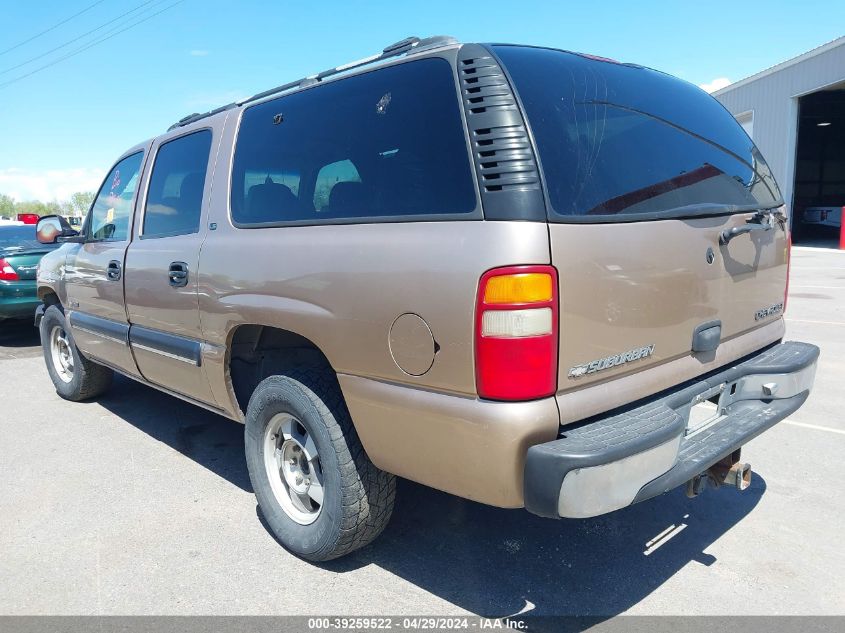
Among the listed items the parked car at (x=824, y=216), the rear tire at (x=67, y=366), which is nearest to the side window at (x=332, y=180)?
the rear tire at (x=67, y=366)

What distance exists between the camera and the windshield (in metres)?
9.03

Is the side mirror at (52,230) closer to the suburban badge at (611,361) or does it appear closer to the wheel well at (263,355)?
the wheel well at (263,355)

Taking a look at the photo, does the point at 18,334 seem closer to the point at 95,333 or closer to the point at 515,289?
the point at 95,333

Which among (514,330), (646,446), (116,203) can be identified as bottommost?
(646,446)

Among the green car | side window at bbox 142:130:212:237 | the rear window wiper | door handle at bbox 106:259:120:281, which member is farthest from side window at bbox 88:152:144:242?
the green car

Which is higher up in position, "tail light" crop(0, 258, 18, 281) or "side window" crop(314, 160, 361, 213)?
"side window" crop(314, 160, 361, 213)

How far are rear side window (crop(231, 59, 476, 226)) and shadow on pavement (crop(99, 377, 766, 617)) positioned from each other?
157cm

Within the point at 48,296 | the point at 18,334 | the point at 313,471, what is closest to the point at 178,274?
the point at 313,471

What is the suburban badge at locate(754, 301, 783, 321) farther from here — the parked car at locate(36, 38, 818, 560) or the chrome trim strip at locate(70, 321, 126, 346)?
the chrome trim strip at locate(70, 321, 126, 346)

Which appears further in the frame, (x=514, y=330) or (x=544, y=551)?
(x=544, y=551)

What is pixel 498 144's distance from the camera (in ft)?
7.09

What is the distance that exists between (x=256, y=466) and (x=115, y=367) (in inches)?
73.7

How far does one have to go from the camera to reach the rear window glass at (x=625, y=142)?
88.9 inches

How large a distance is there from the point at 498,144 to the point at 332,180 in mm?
904
